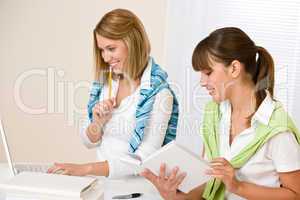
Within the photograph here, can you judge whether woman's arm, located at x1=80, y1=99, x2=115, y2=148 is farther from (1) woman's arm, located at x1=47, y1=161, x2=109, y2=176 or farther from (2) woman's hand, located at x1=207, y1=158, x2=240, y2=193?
(2) woman's hand, located at x1=207, y1=158, x2=240, y2=193

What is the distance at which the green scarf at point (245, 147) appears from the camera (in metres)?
1.22

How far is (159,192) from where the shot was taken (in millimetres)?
1327

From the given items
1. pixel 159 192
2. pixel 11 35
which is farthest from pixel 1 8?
pixel 159 192

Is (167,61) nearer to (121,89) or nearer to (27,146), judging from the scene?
(121,89)

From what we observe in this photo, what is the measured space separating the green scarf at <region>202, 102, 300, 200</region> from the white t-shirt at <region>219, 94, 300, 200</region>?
13 mm

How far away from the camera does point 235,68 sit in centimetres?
126

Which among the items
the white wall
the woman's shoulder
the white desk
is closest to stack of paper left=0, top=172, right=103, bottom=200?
the white desk

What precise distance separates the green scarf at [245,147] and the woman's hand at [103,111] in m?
0.32

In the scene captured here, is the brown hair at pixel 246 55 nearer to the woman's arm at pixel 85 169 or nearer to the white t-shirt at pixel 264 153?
the white t-shirt at pixel 264 153

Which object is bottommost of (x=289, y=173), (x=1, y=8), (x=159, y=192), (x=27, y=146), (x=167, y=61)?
(x=27, y=146)

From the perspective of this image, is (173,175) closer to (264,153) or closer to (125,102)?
(264,153)

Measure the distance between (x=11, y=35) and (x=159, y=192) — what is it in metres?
0.95

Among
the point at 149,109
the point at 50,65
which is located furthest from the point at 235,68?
the point at 50,65

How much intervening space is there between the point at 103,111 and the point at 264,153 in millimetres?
551
